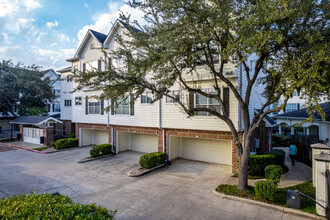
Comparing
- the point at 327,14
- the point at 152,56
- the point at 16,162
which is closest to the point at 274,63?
the point at 327,14

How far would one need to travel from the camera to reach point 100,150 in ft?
52.4

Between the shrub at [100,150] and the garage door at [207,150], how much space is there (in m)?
6.61

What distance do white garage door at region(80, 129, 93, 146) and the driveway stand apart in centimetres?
508

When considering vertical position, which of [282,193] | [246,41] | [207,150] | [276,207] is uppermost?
[246,41]

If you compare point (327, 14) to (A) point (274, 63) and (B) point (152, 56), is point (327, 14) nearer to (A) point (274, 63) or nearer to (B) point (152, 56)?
(A) point (274, 63)

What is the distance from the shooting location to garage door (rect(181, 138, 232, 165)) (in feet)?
44.3

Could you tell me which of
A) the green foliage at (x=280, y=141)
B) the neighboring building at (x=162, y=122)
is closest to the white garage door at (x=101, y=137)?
the neighboring building at (x=162, y=122)

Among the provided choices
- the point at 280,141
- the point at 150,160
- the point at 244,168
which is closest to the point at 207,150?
the point at 150,160

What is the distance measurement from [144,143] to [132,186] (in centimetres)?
807

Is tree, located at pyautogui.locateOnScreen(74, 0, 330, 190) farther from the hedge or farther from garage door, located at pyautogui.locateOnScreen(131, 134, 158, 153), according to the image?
the hedge

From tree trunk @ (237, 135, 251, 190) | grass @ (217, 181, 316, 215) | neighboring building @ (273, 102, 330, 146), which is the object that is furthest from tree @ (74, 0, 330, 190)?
neighboring building @ (273, 102, 330, 146)

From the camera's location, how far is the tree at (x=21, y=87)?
26.8 metres

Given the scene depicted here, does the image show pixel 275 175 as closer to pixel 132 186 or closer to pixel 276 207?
pixel 276 207

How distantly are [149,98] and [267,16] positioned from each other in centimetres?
985
